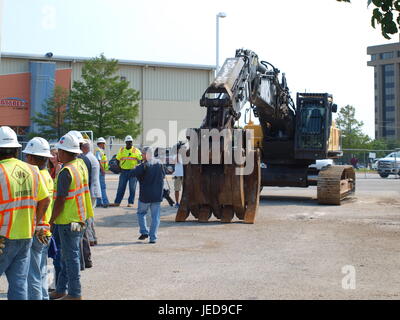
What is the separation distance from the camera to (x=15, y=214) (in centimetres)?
574

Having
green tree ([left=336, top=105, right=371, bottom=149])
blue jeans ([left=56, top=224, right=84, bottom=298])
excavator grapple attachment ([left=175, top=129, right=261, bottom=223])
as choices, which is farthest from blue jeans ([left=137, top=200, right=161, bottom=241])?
green tree ([left=336, top=105, right=371, bottom=149])

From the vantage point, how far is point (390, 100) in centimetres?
14288

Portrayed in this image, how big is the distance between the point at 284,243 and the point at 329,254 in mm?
1317

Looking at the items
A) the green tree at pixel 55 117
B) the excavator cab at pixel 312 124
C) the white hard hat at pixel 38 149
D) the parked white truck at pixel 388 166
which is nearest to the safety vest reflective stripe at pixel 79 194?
the white hard hat at pixel 38 149

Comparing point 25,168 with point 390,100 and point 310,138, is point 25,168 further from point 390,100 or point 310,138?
point 390,100

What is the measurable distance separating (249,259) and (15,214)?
16.1 ft

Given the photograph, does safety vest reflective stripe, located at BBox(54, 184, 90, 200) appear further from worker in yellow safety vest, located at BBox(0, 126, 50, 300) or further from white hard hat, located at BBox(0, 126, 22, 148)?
white hard hat, located at BBox(0, 126, 22, 148)

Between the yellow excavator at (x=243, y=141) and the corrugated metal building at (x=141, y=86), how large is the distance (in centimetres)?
3380

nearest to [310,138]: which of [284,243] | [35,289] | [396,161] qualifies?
[284,243]

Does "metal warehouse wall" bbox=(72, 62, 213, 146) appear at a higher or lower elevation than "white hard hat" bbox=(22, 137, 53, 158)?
higher

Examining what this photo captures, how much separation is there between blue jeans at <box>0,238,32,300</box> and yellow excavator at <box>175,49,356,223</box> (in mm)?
8606

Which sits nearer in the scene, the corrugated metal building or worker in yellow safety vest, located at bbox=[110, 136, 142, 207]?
worker in yellow safety vest, located at bbox=[110, 136, 142, 207]

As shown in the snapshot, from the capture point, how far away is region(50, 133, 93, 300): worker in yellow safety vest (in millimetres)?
7039

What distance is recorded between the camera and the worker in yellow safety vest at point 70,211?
704cm
